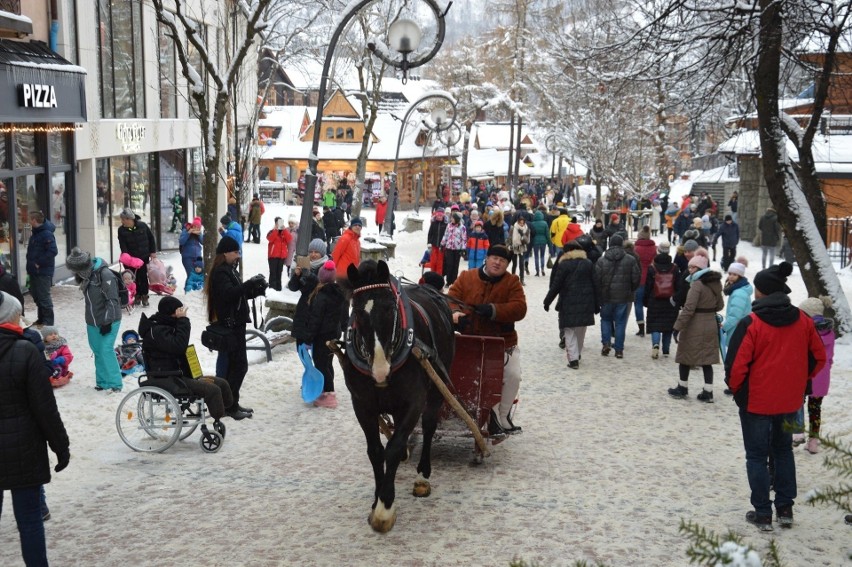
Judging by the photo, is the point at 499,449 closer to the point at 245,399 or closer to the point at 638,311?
the point at 245,399

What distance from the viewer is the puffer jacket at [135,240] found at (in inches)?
721

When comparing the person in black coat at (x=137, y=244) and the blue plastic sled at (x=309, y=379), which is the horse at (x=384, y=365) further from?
the person in black coat at (x=137, y=244)

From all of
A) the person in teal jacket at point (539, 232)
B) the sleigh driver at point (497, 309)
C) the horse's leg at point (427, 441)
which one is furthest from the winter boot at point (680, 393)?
the person in teal jacket at point (539, 232)

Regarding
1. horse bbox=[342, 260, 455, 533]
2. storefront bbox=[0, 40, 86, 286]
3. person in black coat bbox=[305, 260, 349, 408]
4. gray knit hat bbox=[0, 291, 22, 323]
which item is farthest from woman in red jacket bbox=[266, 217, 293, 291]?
gray knit hat bbox=[0, 291, 22, 323]

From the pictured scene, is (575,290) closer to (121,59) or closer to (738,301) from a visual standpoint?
(738,301)

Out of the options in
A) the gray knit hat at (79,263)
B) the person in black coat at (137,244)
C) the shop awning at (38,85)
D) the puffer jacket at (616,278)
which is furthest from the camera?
the person in black coat at (137,244)

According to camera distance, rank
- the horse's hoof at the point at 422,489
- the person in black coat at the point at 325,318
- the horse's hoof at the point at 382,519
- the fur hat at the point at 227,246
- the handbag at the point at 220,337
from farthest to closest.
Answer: the person in black coat at the point at 325,318 → the handbag at the point at 220,337 → the fur hat at the point at 227,246 → the horse's hoof at the point at 422,489 → the horse's hoof at the point at 382,519

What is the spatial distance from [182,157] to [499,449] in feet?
82.2

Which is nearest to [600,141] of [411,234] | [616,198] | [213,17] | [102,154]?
[616,198]

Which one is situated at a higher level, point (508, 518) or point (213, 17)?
point (213, 17)

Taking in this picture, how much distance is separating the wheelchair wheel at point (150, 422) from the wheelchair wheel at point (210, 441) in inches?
9.6

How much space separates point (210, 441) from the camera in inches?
359

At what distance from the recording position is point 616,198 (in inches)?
1843

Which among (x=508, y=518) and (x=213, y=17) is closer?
(x=508, y=518)
